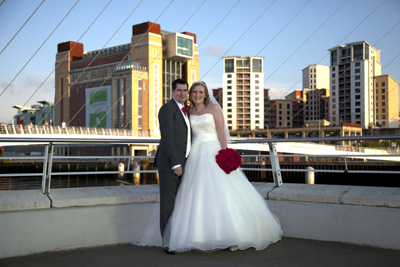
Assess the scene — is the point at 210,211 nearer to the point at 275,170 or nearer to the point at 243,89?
the point at 275,170

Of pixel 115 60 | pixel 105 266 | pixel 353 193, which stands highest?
pixel 115 60

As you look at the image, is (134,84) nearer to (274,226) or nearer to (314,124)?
(314,124)

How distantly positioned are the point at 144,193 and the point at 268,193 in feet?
4.32

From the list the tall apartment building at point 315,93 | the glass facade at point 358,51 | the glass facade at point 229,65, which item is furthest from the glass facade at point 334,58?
the glass facade at point 229,65

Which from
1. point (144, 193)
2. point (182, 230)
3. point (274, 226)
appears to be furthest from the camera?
point (144, 193)

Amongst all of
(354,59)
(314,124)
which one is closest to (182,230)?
(314,124)

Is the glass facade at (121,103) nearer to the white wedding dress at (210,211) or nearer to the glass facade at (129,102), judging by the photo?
the glass facade at (129,102)

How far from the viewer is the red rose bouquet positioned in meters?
3.80

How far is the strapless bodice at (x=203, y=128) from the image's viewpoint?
12.9ft

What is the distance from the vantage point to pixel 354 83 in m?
97.1

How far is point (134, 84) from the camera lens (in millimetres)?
75438

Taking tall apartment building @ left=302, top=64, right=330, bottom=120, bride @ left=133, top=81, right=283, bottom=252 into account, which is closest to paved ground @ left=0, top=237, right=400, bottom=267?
bride @ left=133, top=81, right=283, bottom=252

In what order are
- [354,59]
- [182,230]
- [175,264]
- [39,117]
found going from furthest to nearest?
[39,117]
[354,59]
[182,230]
[175,264]

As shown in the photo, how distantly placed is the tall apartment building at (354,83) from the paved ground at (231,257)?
91854 millimetres
